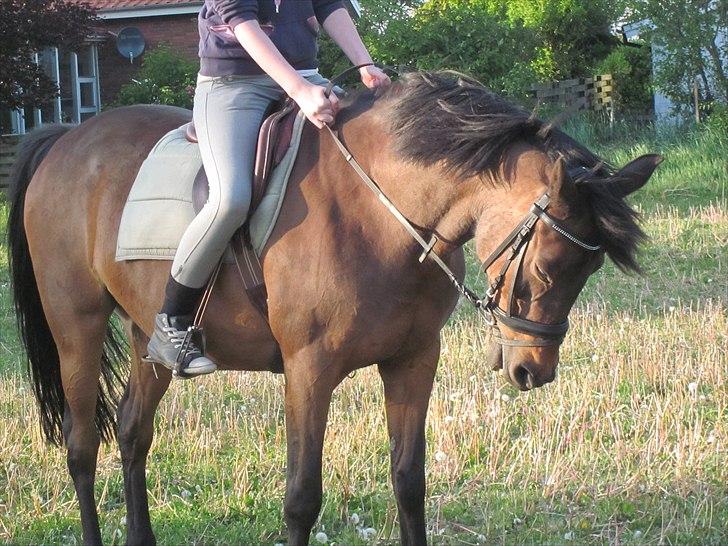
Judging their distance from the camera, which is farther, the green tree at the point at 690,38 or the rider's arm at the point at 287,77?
the green tree at the point at 690,38

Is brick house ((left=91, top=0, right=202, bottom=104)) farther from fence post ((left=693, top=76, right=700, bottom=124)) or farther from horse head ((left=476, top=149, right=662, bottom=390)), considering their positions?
horse head ((left=476, top=149, right=662, bottom=390))

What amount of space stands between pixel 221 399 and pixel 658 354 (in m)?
3.05

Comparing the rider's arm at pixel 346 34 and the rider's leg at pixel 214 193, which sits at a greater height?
the rider's arm at pixel 346 34

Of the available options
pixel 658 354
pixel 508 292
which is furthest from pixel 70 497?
pixel 658 354

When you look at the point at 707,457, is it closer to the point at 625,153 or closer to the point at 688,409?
the point at 688,409

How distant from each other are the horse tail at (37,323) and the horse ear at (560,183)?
119 inches

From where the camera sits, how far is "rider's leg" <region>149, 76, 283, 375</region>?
4289mm

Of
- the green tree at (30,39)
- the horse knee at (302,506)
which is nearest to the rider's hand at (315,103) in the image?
the horse knee at (302,506)

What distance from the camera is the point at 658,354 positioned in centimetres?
762

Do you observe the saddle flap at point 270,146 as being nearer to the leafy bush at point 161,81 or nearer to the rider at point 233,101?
the rider at point 233,101

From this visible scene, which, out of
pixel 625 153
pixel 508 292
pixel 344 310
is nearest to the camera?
pixel 508 292

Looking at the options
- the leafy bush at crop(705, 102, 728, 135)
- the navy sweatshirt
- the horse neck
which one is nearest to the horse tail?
the navy sweatshirt

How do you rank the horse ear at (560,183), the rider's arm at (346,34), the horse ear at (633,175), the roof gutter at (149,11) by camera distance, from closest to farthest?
1. the horse ear at (560,183)
2. the horse ear at (633,175)
3. the rider's arm at (346,34)
4. the roof gutter at (149,11)

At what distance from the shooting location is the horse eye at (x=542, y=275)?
3762 millimetres
